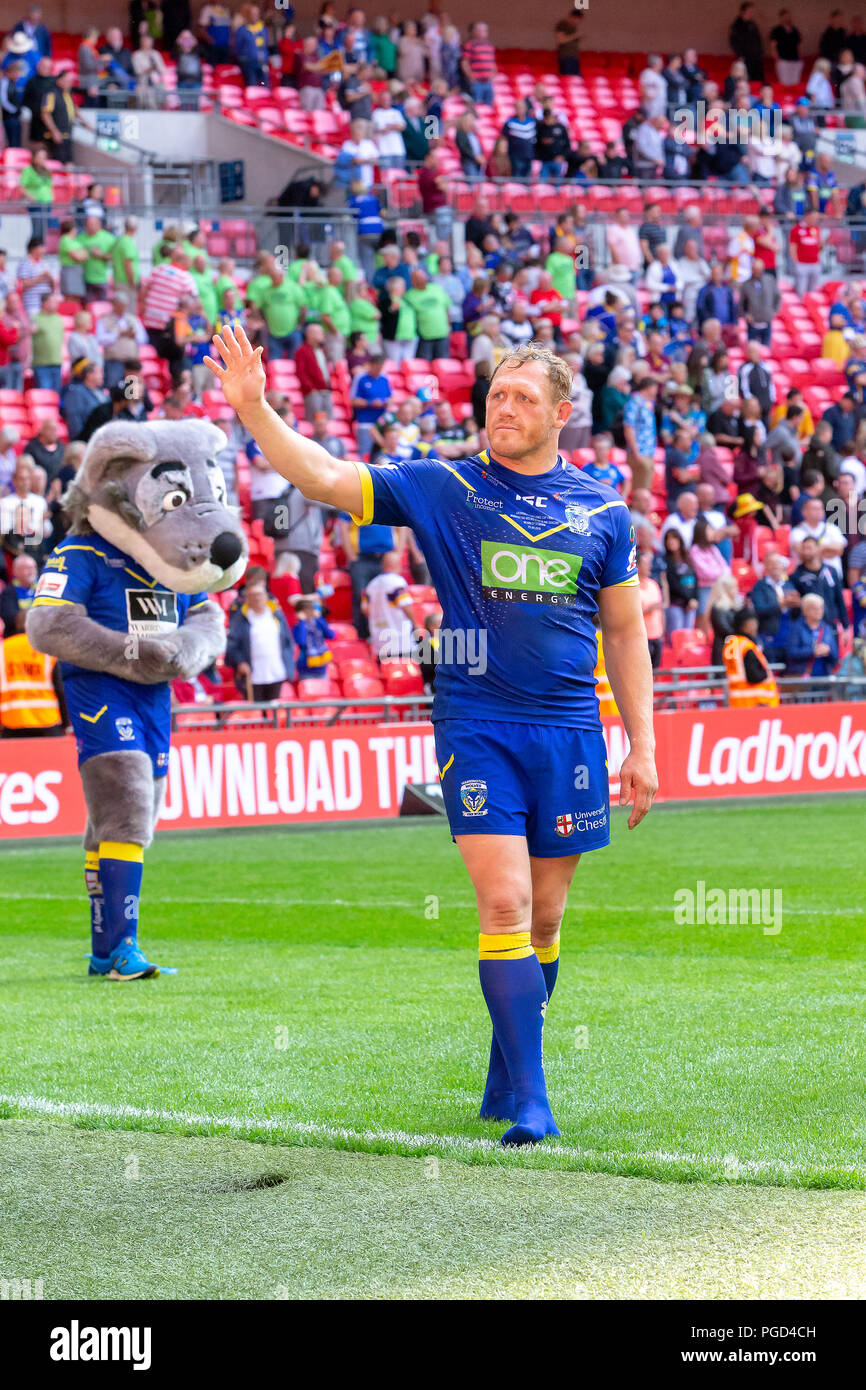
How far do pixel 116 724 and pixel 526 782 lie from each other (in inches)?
150

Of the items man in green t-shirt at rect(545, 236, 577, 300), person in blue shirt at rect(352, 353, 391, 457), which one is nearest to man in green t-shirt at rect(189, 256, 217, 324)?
person in blue shirt at rect(352, 353, 391, 457)

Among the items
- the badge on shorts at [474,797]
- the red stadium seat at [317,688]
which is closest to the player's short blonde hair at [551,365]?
the badge on shorts at [474,797]

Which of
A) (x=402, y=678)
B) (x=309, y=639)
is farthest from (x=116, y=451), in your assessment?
(x=402, y=678)

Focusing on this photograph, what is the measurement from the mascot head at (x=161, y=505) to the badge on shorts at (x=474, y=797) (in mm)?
4068

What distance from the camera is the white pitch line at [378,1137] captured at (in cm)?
451

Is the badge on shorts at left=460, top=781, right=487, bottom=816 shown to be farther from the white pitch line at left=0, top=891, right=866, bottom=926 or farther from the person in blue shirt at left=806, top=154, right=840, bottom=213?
the person in blue shirt at left=806, top=154, right=840, bottom=213

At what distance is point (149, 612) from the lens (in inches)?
348

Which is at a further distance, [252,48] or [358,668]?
[252,48]

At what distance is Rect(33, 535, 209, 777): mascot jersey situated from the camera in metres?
8.51

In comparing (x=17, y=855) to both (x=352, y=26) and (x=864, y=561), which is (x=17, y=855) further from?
(x=352, y=26)

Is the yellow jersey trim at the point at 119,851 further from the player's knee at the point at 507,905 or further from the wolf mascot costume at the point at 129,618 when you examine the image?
the player's knee at the point at 507,905

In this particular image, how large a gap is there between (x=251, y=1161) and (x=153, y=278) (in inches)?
633

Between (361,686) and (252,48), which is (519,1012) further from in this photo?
(252,48)

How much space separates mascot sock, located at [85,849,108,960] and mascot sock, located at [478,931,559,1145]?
3.88 metres
